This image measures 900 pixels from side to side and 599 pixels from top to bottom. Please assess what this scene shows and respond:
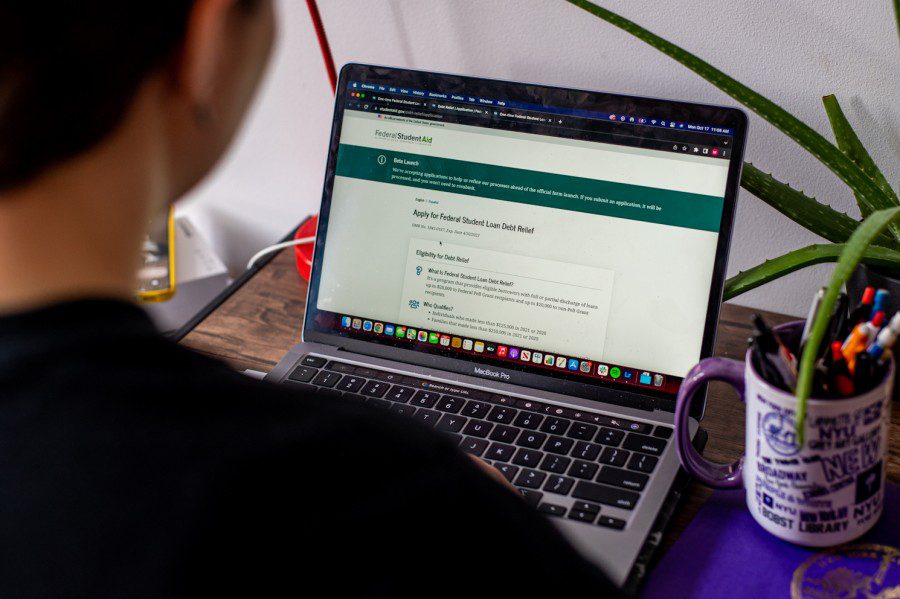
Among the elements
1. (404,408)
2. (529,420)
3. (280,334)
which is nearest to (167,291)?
(280,334)

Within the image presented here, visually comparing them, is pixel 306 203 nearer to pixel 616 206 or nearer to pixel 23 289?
pixel 616 206

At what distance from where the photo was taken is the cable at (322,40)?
37.3 inches

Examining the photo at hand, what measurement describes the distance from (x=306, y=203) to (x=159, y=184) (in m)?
0.78

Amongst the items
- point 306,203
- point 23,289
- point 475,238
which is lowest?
A: point 306,203

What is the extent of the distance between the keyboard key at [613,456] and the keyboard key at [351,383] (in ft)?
0.77

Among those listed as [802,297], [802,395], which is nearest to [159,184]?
[802,395]

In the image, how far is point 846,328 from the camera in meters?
0.62

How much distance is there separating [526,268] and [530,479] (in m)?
0.20

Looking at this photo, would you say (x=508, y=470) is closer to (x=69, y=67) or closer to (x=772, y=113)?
(x=772, y=113)

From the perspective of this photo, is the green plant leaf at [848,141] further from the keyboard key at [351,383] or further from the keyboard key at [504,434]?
the keyboard key at [351,383]

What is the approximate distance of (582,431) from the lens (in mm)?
732

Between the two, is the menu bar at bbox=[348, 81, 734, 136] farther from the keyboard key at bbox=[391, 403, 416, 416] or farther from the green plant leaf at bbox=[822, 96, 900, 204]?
the keyboard key at bbox=[391, 403, 416, 416]

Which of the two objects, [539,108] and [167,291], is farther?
[167,291]

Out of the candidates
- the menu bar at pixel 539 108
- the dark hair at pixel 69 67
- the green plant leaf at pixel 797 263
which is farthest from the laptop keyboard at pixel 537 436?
the dark hair at pixel 69 67
